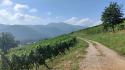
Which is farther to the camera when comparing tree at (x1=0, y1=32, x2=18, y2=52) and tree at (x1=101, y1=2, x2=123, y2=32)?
tree at (x1=0, y1=32, x2=18, y2=52)

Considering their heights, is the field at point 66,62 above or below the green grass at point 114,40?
below

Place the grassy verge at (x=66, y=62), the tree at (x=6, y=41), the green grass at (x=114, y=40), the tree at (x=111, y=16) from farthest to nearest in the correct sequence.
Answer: the tree at (x=6, y=41) < the tree at (x=111, y=16) < the green grass at (x=114, y=40) < the grassy verge at (x=66, y=62)

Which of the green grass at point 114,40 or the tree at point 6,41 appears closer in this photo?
the green grass at point 114,40

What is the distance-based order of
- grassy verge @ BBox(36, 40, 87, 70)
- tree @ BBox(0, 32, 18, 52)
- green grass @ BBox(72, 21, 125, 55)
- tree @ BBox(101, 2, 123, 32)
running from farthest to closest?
1. tree @ BBox(0, 32, 18, 52)
2. tree @ BBox(101, 2, 123, 32)
3. green grass @ BBox(72, 21, 125, 55)
4. grassy verge @ BBox(36, 40, 87, 70)

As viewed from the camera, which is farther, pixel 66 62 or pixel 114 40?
pixel 114 40

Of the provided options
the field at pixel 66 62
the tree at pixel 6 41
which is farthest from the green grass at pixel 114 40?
the tree at pixel 6 41

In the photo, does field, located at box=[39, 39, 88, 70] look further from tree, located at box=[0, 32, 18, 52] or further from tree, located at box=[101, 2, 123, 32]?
tree, located at box=[0, 32, 18, 52]

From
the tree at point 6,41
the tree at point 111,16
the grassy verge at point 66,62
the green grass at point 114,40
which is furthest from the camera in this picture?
the tree at point 6,41

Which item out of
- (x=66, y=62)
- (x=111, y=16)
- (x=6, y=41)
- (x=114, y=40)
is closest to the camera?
(x=66, y=62)

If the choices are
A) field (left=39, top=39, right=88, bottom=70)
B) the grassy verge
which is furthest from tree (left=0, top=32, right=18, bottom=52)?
the grassy verge

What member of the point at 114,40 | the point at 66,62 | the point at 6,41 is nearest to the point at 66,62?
the point at 66,62

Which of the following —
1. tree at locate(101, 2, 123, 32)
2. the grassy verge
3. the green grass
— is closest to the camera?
the grassy verge

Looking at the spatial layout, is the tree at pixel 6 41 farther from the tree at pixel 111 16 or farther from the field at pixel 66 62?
the field at pixel 66 62

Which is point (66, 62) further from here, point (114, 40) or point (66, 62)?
point (114, 40)
